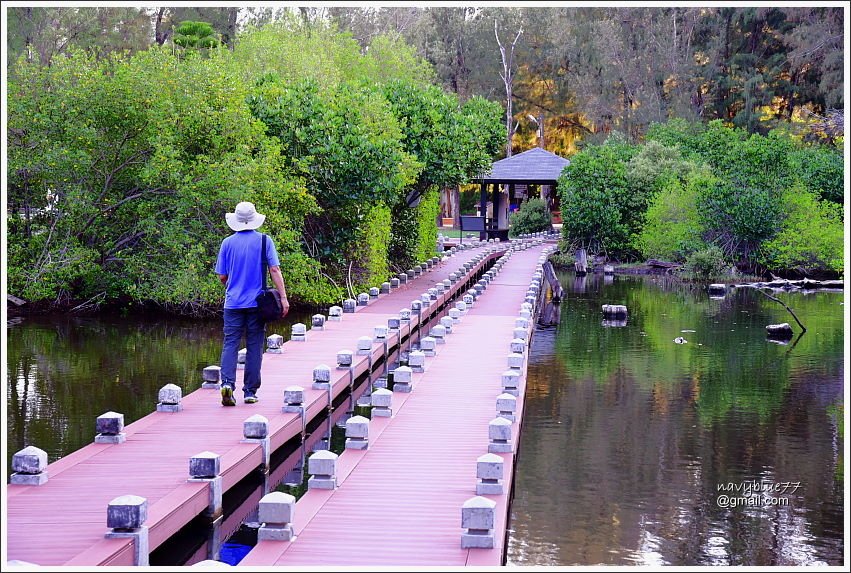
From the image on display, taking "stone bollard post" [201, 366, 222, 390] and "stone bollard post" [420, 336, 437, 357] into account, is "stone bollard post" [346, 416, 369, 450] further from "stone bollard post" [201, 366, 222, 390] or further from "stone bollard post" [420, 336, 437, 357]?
"stone bollard post" [420, 336, 437, 357]

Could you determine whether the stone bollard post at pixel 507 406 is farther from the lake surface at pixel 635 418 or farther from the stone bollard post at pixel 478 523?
the stone bollard post at pixel 478 523

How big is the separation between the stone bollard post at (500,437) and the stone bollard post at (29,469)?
12.3 ft

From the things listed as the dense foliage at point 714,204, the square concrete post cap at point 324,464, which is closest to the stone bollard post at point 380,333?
the square concrete post cap at point 324,464

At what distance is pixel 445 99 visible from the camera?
29.5m

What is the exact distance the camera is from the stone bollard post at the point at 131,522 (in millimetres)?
6977

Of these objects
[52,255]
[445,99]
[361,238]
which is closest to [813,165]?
[445,99]

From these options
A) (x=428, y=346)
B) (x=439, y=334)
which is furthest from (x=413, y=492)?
(x=439, y=334)

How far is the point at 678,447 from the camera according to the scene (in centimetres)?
1268

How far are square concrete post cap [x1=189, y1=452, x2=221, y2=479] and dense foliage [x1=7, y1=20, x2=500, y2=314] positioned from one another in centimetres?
1225

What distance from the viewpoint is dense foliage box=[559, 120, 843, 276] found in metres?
34.0

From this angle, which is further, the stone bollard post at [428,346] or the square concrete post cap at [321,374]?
the stone bollard post at [428,346]

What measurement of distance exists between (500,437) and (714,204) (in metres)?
26.7

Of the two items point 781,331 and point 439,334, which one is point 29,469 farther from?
point 781,331

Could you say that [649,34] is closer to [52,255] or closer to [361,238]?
[361,238]
